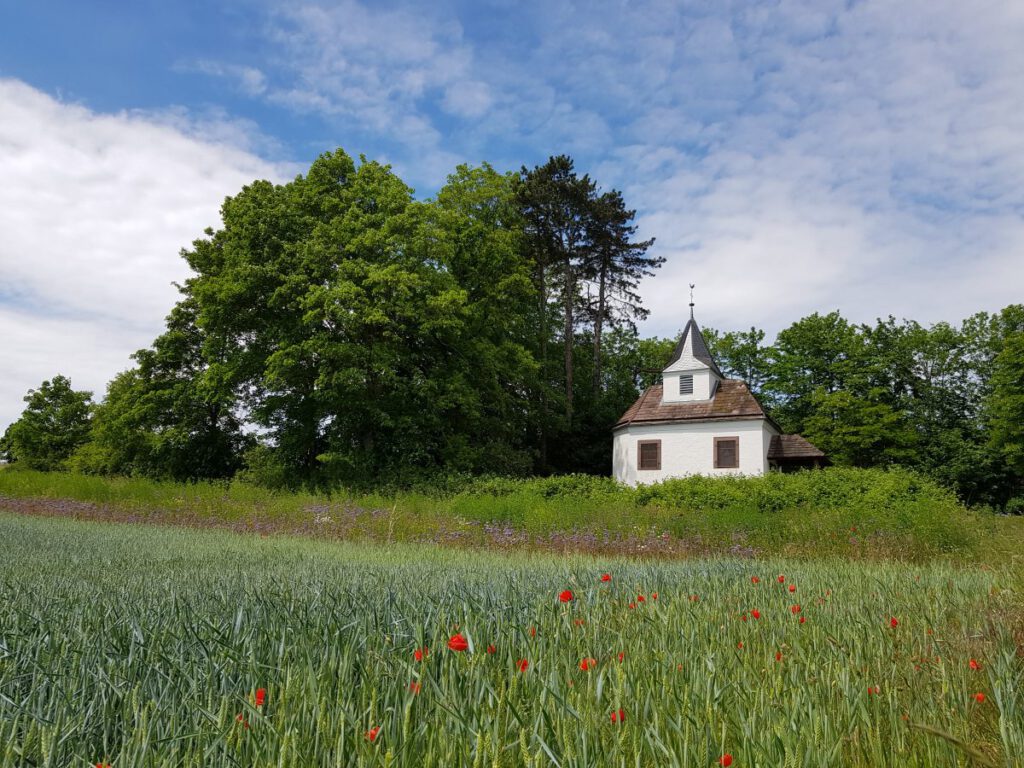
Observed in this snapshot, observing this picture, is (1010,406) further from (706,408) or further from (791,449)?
(706,408)

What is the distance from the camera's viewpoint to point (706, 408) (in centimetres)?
2914

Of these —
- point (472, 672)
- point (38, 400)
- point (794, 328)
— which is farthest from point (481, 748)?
point (38, 400)

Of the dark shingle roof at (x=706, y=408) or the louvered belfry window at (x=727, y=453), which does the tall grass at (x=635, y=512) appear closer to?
the louvered belfry window at (x=727, y=453)

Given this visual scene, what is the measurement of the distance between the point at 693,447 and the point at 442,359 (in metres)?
12.3

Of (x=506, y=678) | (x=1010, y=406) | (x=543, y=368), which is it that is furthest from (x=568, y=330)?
(x=506, y=678)

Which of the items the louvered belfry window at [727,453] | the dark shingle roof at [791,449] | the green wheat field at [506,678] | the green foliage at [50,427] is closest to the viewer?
the green wheat field at [506,678]

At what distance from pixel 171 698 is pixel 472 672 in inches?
40.0

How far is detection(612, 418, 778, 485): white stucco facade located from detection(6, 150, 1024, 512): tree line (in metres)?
3.95

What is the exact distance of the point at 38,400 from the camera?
43.6 m

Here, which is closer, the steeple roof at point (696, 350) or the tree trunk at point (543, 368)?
the steeple roof at point (696, 350)

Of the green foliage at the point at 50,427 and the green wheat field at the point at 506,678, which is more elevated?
the green foliage at the point at 50,427

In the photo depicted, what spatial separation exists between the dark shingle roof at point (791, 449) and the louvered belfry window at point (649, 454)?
17.2ft

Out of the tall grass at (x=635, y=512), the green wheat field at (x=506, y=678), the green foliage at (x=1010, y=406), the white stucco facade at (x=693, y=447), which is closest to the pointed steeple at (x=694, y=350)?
the white stucco facade at (x=693, y=447)

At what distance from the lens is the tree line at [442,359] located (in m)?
23.3
